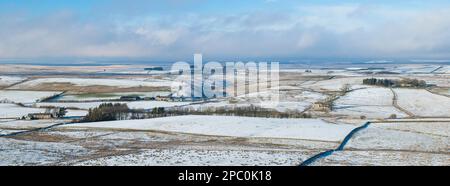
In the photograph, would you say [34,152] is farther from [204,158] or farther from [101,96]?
[101,96]

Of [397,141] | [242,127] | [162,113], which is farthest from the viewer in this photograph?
[162,113]

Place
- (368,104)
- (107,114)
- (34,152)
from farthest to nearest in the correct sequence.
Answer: (368,104) < (107,114) < (34,152)

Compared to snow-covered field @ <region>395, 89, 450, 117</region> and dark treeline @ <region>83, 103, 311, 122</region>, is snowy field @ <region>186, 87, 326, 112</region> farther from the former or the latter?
snow-covered field @ <region>395, 89, 450, 117</region>

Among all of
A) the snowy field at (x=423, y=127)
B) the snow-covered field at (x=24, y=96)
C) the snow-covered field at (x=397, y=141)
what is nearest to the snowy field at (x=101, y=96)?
the snow-covered field at (x=24, y=96)

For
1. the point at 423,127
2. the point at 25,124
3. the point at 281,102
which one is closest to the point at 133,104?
the point at 281,102

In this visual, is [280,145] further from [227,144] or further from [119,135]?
[119,135]

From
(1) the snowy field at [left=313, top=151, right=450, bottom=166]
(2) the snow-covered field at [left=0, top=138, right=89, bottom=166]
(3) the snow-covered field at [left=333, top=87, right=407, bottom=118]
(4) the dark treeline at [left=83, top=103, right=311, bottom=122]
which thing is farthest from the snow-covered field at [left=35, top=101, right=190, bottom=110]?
(1) the snowy field at [left=313, top=151, right=450, bottom=166]

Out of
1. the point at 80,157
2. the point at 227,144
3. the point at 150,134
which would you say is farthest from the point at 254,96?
the point at 80,157
